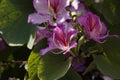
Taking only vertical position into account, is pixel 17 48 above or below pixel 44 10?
below

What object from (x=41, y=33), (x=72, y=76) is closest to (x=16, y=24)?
(x=41, y=33)

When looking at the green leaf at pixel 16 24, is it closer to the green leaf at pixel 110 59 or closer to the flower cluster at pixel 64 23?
the flower cluster at pixel 64 23

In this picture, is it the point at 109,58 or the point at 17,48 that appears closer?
the point at 109,58

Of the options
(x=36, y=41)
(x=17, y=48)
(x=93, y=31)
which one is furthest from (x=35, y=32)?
(x=17, y=48)

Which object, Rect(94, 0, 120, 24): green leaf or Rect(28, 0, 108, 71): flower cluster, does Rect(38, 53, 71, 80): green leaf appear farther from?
Rect(94, 0, 120, 24): green leaf

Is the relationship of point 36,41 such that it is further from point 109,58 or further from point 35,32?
point 109,58

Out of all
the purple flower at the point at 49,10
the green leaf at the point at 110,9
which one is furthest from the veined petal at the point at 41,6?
the green leaf at the point at 110,9

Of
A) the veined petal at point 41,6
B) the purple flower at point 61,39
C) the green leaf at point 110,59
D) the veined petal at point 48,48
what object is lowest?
the green leaf at point 110,59
